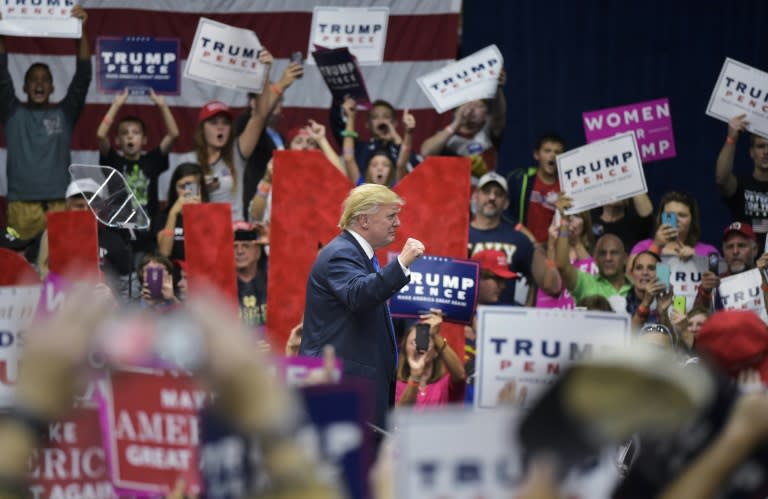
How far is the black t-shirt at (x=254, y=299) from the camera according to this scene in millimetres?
8227

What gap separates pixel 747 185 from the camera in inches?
361

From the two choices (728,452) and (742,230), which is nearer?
(728,452)

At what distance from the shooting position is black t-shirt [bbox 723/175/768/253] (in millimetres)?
9047

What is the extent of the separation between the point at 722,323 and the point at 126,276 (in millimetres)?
5501

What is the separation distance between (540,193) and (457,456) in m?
6.59

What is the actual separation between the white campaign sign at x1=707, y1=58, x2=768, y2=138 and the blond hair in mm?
3625

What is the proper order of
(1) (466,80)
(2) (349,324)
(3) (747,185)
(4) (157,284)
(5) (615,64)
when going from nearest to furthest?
(2) (349,324)
(4) (157,284)
(3) (747,185)
(1) (466,80)
(5) (615,64)

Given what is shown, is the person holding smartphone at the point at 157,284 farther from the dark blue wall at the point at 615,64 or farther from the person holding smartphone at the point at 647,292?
the dark blue wall at the point at 615,64

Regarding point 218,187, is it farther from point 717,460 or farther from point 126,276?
point 717,460

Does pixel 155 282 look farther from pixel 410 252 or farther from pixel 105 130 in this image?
pixel 410 252

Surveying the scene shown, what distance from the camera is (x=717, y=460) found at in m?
2.87

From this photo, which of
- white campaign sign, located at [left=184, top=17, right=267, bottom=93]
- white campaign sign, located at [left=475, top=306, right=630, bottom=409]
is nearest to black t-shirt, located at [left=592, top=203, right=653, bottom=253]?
white campaign sign, located at [left=184, top=17, right=267, bottom=93]

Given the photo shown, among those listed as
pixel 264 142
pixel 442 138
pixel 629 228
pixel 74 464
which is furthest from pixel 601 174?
pixel 74 464

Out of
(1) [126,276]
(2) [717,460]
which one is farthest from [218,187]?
(2) [717,460]
